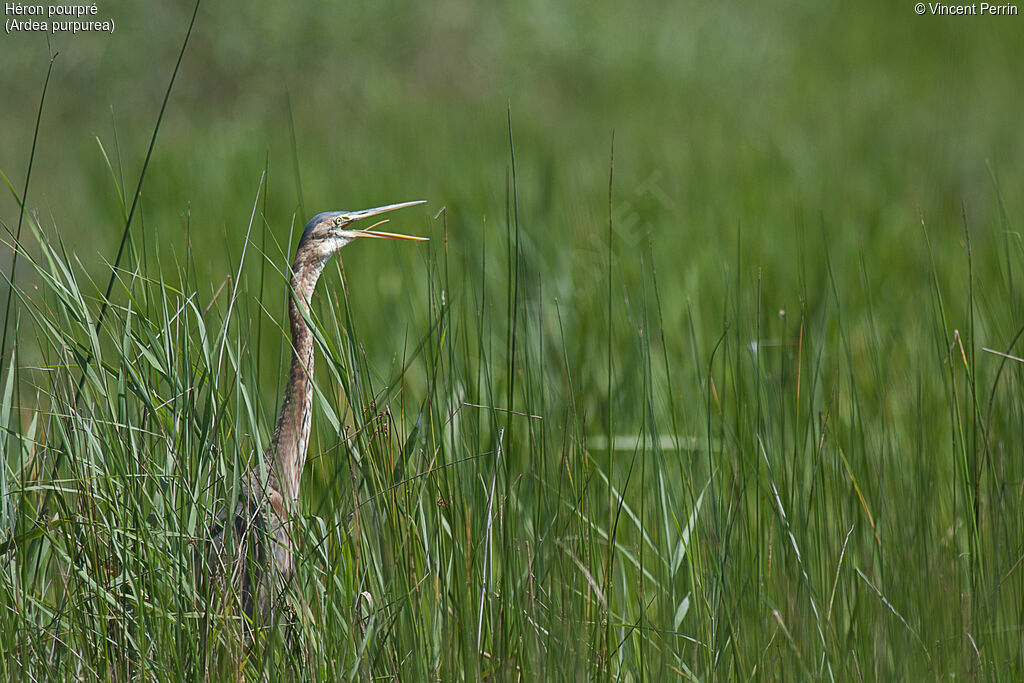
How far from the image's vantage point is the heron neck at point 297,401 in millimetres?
1317

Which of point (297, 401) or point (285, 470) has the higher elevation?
point (297, 401)

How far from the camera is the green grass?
1.30m

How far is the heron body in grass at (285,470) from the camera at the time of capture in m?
1.27

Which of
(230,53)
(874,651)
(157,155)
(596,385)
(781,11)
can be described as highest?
(781,11)

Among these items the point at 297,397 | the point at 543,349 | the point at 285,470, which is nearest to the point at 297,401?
the point at 297,397

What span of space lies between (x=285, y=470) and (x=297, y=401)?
12cm

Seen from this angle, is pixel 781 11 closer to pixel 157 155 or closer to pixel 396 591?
pixel 157 155

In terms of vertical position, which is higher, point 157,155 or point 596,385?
point 157,155

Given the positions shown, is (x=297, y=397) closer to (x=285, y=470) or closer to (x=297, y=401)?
(x=297, y=401)

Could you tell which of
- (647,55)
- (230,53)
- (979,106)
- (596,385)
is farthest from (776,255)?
(230,53)

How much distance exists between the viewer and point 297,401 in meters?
1.40

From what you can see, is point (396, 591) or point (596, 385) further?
point (596, 385)

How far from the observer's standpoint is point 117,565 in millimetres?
1401

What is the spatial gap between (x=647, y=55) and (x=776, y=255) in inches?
148
